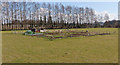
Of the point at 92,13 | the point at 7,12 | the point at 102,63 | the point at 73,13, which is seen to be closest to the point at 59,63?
the point at 102,63

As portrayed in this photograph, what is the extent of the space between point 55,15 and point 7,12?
74.1 ft

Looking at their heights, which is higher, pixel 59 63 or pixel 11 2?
pixel 11 2

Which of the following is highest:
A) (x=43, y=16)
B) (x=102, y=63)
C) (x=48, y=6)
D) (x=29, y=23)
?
(x=48, y=6)

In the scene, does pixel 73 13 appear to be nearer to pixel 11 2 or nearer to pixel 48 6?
pixel 48 6

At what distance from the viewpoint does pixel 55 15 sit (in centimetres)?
6181

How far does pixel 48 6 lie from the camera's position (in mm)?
59844

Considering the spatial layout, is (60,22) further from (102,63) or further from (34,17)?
(102,63)

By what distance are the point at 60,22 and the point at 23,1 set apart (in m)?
19.9

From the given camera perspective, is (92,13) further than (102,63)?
Yes

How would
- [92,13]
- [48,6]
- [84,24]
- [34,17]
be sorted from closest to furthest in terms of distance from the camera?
1. [34,17]
2. [48,6]
3. [84,24]
4. [92,13]

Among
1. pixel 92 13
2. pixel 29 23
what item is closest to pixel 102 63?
pixel 29 23

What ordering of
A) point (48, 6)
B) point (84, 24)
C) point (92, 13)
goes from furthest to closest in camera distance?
point (92, 13) < point (84, 24) < point (48, 6)

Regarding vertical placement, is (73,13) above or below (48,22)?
above

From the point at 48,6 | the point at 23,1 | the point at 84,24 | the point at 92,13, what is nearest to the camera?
the point at 23,1
